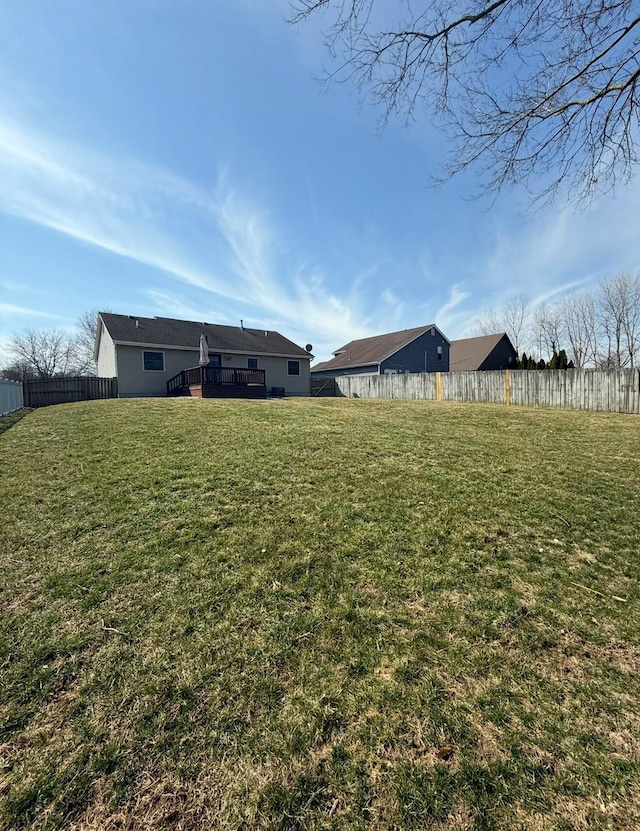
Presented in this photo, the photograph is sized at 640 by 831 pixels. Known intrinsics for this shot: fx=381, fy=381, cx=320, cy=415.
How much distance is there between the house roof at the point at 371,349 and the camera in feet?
89.5

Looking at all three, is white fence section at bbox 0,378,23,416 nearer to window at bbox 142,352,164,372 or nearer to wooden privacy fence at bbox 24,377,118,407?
wooden privacy fence at bbox 24,377,118,407

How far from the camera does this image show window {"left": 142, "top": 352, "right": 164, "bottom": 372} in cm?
1912

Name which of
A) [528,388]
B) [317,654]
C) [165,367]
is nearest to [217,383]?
[165,367]

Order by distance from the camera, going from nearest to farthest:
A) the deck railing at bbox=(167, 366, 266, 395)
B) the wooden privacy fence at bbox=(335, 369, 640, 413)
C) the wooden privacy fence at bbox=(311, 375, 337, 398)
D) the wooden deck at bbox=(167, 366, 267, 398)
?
the wooden privacy fence at bbox=(335, 369, 640, 413) < the wooden deck at bbox=(167, 366, 267, 398) < the deck railing at bbox=(167, 366, 266, 395) < the wooden privacy fence at bbox=(311, 375, 337, 398)

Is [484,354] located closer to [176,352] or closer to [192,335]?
[192,335]

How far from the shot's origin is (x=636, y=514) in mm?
4258

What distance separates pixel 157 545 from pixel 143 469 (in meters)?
2.19

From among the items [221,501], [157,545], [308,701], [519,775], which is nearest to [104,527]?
[157,545]

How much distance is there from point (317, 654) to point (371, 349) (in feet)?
92.0

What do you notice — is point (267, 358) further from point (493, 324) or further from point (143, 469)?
point (493, 324)

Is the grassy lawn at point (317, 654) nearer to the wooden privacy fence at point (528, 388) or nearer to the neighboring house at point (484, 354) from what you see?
the wooden privacy fence at point (528, 388)

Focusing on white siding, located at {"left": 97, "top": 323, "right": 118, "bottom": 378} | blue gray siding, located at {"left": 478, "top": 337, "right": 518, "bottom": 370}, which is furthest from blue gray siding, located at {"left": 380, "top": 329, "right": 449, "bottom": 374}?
white siding, located at {"left": 97, "top": 323, "right": 118, "bottom": 378}

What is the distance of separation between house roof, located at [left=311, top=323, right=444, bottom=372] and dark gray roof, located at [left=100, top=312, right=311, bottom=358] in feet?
17.9

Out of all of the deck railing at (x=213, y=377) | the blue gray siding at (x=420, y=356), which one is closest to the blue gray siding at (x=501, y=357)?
the blue gray siding at (x=420, y=356)
